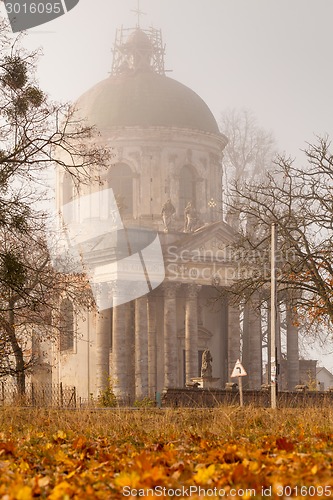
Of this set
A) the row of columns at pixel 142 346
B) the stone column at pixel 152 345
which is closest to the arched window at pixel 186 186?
the stone column at pixel 152 345

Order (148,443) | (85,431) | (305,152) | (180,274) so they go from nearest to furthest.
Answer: (148,443)
(85,431)
(305,152)
(180,274)

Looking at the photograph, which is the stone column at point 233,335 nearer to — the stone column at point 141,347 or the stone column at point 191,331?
the stone column at point 191,331

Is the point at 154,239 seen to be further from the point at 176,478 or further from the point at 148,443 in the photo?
the point at 176,478

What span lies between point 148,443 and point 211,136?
162ft

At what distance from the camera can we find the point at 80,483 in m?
8.00

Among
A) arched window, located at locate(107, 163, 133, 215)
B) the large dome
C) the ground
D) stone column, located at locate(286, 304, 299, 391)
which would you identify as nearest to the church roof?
the large dome

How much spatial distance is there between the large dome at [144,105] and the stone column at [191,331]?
10.7 metres

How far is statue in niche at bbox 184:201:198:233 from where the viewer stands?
57062 millimetres

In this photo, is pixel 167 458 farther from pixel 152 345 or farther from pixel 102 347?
pixel 152 345

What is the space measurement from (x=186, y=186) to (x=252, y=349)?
11.1 m

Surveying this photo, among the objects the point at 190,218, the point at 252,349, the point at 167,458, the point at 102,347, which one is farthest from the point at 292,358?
the point at 167,458

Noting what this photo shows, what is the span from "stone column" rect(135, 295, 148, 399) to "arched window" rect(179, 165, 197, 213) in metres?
8.83

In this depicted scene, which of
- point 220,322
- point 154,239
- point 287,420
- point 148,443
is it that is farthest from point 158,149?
point 148,443

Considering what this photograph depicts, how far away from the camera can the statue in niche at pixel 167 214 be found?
56.6 m
